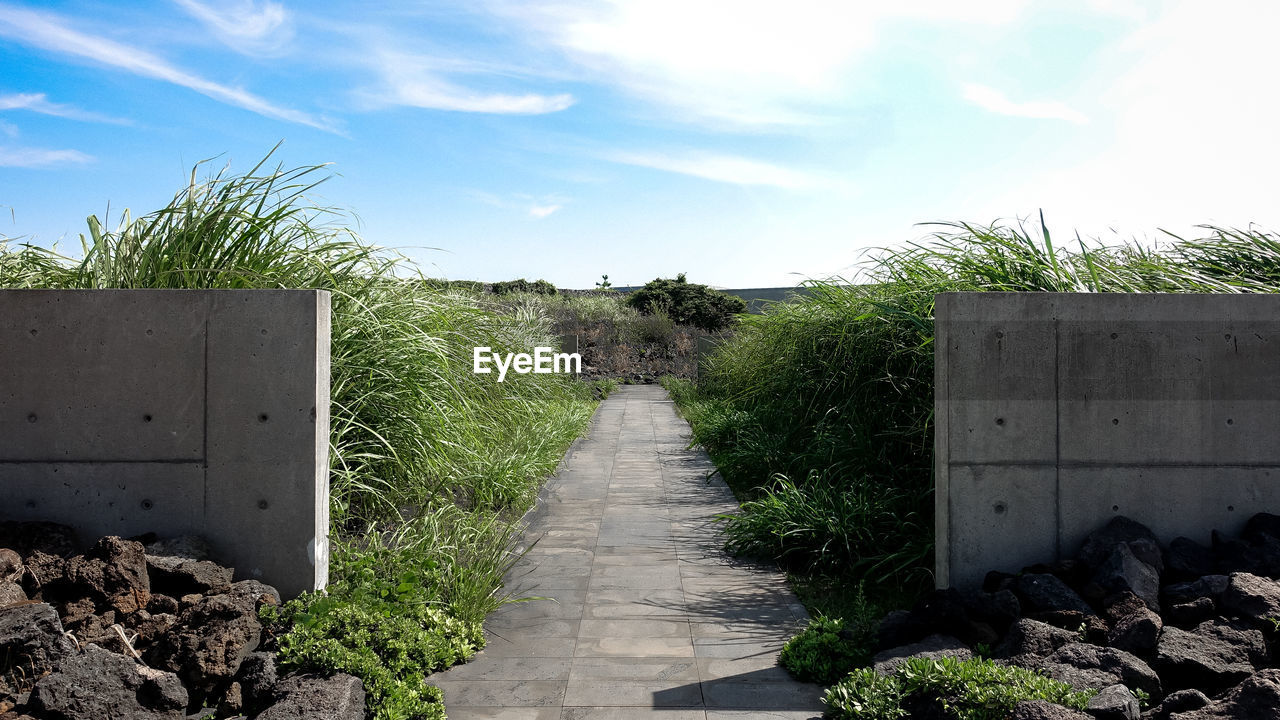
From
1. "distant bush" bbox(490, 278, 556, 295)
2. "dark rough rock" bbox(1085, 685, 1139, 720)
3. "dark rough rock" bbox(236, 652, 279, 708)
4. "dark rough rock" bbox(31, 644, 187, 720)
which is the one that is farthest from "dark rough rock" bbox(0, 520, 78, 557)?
"distant bush" bbox(490, 278, 556, 295)

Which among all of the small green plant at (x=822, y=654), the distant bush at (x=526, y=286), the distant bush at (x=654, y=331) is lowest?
the small green plant at (x=822, y=654)

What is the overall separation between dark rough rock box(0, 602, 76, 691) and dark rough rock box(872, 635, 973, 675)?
2.89 metres

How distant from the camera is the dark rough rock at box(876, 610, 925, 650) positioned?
3.20 meters

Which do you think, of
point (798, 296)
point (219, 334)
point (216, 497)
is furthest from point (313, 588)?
point (798, 296)

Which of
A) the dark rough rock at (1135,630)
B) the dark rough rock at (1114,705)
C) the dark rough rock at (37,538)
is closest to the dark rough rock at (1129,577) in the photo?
the dark rough rock at (1135,630)

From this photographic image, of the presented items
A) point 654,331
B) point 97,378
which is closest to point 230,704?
point 97,378

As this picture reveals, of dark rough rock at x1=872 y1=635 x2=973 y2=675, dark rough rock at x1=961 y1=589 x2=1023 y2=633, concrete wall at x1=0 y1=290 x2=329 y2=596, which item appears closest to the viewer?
dark rough rock at x1=872 y1=635 x2=973 y2=675

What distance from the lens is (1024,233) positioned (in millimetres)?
4461

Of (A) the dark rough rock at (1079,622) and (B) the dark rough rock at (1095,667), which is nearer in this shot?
(B) the dark rough rock at (1095,667)

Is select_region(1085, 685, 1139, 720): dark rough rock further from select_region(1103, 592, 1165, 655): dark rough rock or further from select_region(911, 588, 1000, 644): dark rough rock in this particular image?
select_region(911, 588, 1000, 644): dark rough rock

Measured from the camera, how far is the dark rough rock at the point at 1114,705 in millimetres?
2488

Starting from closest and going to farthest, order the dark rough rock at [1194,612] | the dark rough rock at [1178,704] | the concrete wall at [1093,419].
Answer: the dark rough rock at [1178,704] < the dark rough rock at [1194,612] < the concrete wall at [1093,419]

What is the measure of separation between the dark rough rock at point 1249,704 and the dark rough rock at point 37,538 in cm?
441

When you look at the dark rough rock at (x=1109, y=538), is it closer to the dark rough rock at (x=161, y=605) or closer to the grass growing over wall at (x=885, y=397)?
the grass growing over wall at (x=885, y=397)
